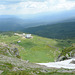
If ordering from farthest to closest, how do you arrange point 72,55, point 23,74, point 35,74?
1. point 72,55
2. point 35,74
3. point 23,74

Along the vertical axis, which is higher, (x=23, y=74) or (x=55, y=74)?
(x=23, y=74)

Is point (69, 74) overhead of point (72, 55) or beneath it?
overhead

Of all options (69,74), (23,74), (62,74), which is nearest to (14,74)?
(23,74)

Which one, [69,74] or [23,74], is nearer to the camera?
[23,74]

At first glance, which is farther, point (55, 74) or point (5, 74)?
point (55, 74)

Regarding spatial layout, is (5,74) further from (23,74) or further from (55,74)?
(55,74)

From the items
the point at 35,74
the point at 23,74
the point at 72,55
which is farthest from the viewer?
the point at 72,55

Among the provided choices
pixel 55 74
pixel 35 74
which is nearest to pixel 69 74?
pixel 55 74

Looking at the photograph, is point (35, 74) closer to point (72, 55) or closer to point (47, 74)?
point (47, 74)

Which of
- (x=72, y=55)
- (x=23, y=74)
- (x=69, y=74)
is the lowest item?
(x=72, y=55)
